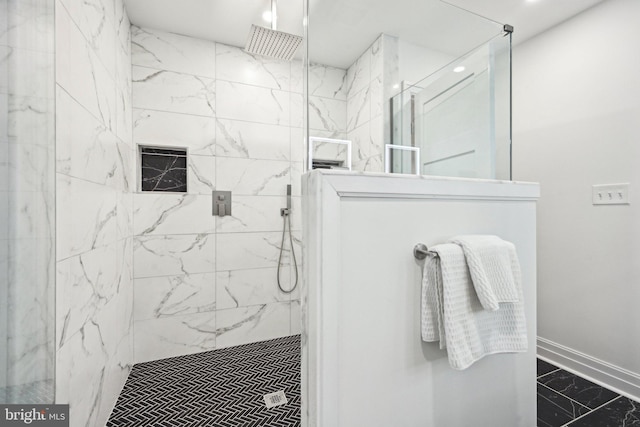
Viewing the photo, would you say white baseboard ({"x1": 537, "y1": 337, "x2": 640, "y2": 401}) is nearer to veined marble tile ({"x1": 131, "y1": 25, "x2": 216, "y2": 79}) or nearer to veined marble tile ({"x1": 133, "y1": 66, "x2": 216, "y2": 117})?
veined marble tile ({"x1": 133, "y1": 66, "x2": 216, "y2": 117})

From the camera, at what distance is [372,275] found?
0.91 meters

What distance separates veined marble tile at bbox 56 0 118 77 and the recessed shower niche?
68 cm

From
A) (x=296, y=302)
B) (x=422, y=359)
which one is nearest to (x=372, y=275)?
(x=422, y=359)

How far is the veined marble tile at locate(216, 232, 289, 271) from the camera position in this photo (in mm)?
2324

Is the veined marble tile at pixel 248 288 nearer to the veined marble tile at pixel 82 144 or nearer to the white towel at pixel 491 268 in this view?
the veined marble tile at pixel 82 144

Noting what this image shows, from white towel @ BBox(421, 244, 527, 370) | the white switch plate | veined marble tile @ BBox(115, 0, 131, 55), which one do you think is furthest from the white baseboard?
veined marble tile @ BBox(115, 0, 131, 55)

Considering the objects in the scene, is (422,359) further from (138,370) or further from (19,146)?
(138,370)

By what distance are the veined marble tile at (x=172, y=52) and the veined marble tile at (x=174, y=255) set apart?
4.26ft

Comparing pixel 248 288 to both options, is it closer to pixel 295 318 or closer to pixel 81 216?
pixel 295 318

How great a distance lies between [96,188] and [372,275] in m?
1.34

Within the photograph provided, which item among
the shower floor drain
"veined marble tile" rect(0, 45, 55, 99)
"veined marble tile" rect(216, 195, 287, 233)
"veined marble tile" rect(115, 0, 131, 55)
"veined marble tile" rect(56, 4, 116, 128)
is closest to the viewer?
"veined marble tile" rect(0, 45, 55, 99)

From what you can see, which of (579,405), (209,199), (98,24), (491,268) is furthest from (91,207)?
(579,405)

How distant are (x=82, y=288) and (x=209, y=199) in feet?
3.91

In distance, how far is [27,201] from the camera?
74 cm
